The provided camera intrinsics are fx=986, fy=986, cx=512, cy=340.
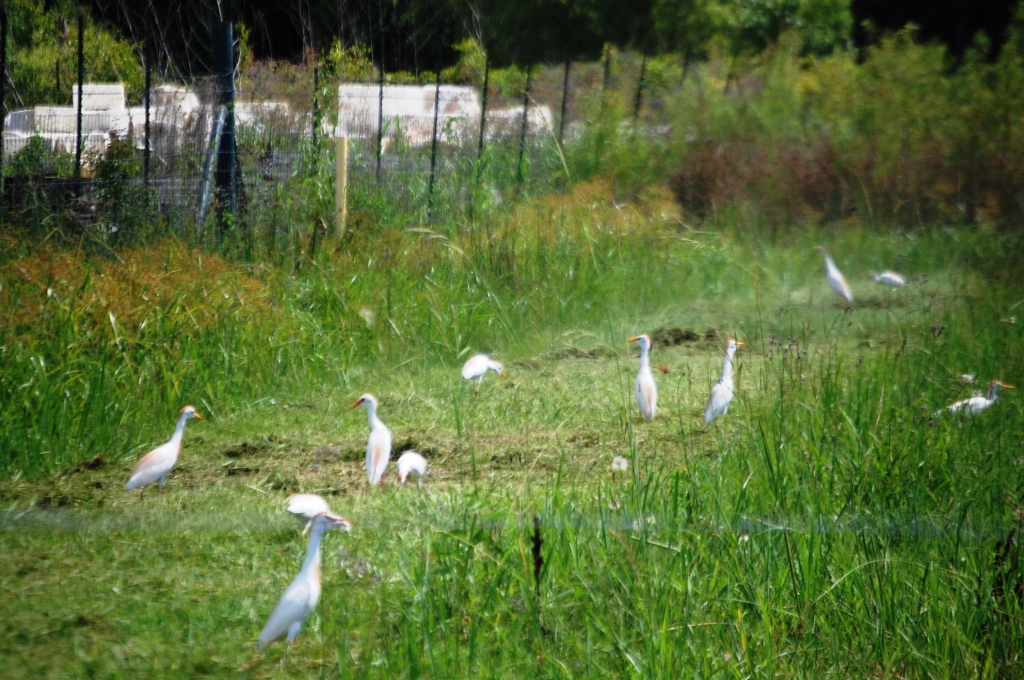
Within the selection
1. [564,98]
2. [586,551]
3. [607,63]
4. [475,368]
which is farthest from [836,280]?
[586,551]

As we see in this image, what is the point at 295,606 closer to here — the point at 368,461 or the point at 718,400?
the point at 368,461

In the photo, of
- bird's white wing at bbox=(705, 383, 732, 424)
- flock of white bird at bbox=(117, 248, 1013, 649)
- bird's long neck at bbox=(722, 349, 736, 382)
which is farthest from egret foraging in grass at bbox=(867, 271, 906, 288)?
bird's white wing at bbox=(705, 383, 732, 424)

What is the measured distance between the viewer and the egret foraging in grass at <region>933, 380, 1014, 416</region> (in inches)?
96.7

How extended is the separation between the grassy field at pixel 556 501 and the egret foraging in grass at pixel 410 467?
51mm

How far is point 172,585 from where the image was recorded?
6.50 feet

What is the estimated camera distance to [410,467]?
249 centimetres

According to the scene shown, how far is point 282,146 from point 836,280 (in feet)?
9.24

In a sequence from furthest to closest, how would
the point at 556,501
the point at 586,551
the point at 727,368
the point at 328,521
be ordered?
the point at 727,368 → the point at 556,501 → the point at 586,551 → the point at 328,521

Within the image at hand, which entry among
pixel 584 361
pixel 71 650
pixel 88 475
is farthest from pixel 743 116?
pixel 71 650

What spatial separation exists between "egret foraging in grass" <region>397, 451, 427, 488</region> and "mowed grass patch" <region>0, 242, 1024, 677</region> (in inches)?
1.9

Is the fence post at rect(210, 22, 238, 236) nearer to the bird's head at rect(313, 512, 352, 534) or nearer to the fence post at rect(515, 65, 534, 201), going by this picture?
the fence post at rect(515, 65, 534, 201)

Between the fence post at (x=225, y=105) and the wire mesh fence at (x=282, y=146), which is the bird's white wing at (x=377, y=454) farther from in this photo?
the fence post at (x=225, y=105)

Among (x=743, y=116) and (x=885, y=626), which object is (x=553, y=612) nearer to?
(x=885, y=626)

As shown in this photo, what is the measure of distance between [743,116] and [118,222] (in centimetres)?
263
